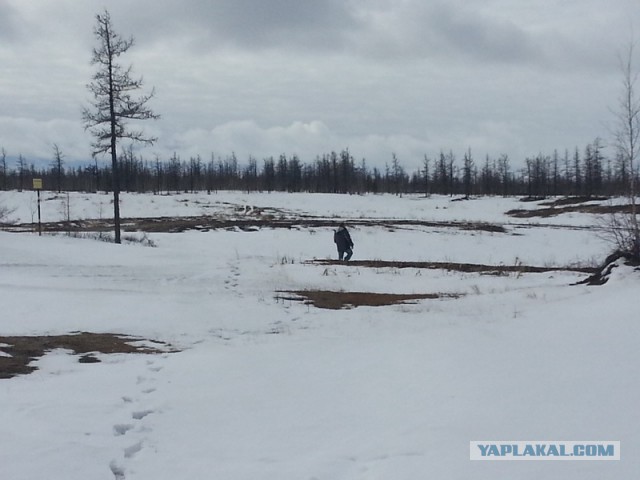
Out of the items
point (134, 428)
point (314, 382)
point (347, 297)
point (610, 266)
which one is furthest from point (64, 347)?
point (610, 266)

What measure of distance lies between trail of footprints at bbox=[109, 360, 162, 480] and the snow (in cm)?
2

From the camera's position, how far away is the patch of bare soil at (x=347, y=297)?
38.9 feet

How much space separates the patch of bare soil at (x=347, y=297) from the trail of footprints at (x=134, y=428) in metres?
5.72

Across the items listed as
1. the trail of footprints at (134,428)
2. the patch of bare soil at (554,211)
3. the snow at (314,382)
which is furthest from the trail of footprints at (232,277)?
the patch of bare soil at (554,211)

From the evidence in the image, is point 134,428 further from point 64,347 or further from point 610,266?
point 610,266

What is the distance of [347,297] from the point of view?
1287 centimetres

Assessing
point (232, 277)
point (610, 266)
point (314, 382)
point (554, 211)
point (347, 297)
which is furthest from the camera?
point (554, 211)

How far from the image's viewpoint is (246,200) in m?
70.3

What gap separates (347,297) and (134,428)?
813 centimetres

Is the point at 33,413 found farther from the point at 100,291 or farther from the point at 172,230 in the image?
the point at 172,230

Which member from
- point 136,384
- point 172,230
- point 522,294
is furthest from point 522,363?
point 172,230

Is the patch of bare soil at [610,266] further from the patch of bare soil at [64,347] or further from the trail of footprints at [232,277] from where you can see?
the patch of bare soil at [64,347]

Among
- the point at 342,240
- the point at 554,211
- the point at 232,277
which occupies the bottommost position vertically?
the point at 232,277

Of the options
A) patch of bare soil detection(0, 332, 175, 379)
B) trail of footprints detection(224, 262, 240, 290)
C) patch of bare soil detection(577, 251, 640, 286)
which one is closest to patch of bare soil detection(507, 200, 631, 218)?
patch of bare soil detection(577, 251, 640, 286)
